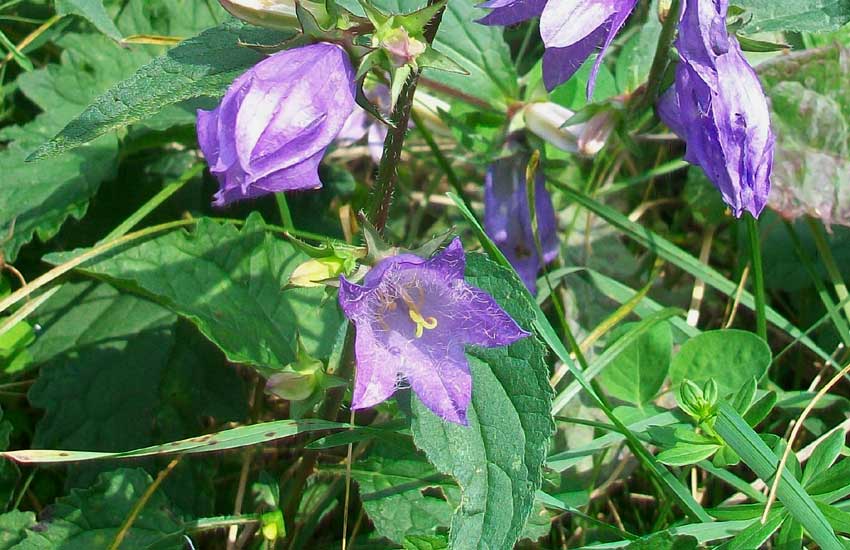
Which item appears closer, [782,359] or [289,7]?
[289,7]

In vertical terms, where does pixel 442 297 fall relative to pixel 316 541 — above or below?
above

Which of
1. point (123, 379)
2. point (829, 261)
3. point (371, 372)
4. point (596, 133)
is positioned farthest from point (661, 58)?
point (123, 379)

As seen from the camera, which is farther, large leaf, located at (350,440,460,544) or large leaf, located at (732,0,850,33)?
large leaf, located at (732,0,850,33)

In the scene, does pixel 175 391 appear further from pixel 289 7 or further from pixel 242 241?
pixel 289 7

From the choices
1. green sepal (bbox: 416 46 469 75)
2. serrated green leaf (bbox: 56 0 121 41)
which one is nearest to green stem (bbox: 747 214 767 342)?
green sepal (bbox: 416 46 469 75)

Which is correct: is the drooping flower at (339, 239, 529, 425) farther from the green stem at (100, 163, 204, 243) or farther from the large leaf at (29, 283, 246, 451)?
the green stem at (100, 163, 204, 243)

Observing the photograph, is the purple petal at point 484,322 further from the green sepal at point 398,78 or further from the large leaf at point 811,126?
the large leaf at point 811,126

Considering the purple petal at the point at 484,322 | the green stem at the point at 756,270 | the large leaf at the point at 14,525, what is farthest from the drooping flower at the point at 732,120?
the large leaf at the point at 14,525

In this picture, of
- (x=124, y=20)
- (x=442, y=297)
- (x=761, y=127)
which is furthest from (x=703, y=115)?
(x=124, y=20)
